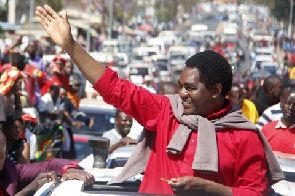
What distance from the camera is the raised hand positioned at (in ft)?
19.4

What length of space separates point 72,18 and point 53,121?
2531 inches

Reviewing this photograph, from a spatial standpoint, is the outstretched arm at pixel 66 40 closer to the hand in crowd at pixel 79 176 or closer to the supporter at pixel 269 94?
the hand in crowd at pixel 79 176

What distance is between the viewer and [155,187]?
6031mm

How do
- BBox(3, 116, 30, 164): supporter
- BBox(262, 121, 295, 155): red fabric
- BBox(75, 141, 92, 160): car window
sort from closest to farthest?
BBox(262, 121, 295, 155): red fabric < BBox(3, 116, 30, 164): supporter < BBox(75, 141, 92, 160): car window

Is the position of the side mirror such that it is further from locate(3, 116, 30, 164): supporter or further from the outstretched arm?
locate(3, 116, 30, 164): supporter

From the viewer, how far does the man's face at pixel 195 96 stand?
238 inches

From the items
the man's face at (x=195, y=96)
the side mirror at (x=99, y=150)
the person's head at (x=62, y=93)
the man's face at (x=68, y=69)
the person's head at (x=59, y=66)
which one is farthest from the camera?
the man's face at (x=68, y=69)

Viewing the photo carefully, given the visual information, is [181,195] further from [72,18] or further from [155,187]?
[72,18]

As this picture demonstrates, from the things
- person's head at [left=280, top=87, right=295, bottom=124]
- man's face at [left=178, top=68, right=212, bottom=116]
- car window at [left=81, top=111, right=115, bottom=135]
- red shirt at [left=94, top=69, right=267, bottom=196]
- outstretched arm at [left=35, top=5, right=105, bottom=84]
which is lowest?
car window at [left=81, top=111, right=115, bottom=135]

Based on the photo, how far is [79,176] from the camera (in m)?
6.11

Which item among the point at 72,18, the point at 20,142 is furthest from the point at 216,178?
the point at 72,18

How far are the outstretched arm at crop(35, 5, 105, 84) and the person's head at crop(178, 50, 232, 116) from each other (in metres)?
0.46

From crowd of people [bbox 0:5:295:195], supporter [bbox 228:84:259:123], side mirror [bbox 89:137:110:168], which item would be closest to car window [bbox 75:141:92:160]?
supporter [bbox 228:84:259:123]

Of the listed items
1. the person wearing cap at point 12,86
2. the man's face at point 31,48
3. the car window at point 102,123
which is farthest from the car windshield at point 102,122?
the man's face at point 31,48
